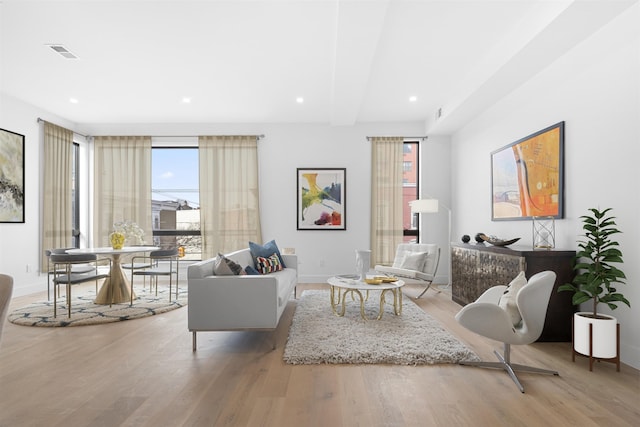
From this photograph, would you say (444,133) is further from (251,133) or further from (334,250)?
(251,133)

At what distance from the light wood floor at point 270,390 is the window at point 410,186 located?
11.8 ft

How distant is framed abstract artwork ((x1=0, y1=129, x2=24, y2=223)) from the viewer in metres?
5.15

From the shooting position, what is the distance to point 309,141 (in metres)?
6.73

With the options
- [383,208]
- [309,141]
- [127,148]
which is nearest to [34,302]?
[127,148]

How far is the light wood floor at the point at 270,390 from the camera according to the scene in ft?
6.70

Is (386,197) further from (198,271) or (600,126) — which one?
(198,271)

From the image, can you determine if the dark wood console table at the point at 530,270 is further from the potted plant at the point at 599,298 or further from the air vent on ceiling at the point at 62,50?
the air vent on ceiling at the point at 62,50

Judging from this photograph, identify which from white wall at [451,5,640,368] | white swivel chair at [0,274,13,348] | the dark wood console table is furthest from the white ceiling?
white swivel chair at [0,274,13,348]

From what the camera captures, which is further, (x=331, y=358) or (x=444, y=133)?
(x=444, y=133)

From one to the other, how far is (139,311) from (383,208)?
420cm

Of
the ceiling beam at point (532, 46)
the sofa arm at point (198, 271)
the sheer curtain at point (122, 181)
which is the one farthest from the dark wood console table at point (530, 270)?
the sheer curtain at point (122, 181)

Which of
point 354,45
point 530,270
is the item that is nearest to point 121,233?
point 354,45

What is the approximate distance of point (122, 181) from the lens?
22.1 ft

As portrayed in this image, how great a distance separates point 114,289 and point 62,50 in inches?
114
